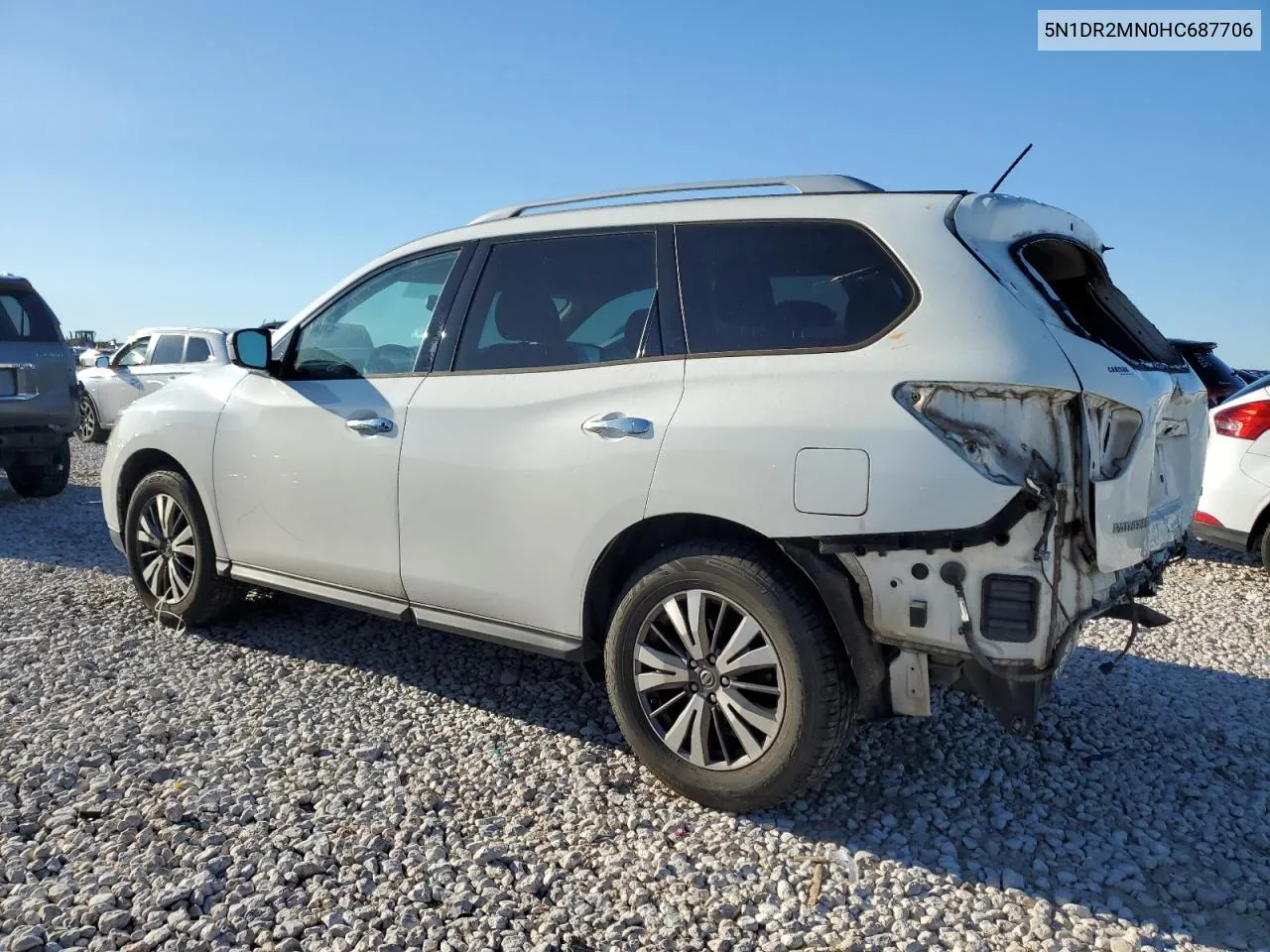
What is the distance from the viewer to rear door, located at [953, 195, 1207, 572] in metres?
2.67

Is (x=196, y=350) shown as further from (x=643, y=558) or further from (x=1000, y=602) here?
(x=1000, y=602)

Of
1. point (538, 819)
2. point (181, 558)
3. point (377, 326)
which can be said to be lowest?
point (538, 819)

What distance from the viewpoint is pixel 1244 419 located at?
6176mm

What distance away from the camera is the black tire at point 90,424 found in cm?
1404

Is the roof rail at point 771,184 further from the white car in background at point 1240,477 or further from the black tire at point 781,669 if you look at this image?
the white car in background at point 1240,477

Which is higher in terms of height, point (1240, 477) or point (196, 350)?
point (196, 350)

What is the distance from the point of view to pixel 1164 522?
10.2ft

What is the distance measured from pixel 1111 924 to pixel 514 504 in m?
2.22

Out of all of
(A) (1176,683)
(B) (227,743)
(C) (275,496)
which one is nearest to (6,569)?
(C) (275,496)

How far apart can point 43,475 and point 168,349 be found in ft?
14.1

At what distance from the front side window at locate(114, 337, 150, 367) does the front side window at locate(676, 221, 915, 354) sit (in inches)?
491

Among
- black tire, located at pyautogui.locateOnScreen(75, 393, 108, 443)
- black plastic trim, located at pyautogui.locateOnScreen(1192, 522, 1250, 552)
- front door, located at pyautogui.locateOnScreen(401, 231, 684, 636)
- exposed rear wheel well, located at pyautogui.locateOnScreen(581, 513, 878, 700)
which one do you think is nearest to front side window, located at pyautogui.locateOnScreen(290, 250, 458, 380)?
front door, located at pyautogui.locateOnScreen(401, 231, 684, 636)

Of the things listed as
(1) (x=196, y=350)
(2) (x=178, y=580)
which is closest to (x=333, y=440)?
(2) (x=178, y=580)

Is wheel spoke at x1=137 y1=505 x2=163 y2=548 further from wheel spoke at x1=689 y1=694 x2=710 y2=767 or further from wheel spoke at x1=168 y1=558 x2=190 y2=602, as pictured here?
wheel spoke at x1=689 y1=694 x2=710 y2=767
